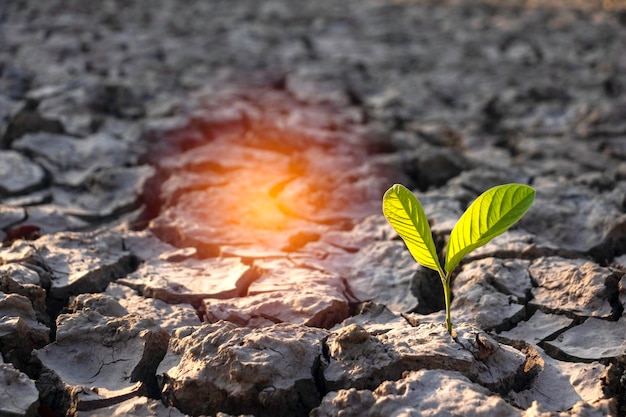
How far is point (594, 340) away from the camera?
1647mm

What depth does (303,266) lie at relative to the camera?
6.94 feet

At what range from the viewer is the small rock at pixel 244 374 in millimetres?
1384

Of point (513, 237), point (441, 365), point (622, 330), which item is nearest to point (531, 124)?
point (513, 237)

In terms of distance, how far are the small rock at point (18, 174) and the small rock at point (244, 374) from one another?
4.24 ft

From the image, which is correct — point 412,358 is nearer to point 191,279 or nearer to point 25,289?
point 191,279

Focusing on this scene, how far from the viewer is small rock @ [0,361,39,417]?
4.33 ft

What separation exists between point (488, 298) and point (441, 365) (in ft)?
1.38

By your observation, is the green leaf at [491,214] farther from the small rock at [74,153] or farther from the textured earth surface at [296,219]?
the small rock at [74,153]

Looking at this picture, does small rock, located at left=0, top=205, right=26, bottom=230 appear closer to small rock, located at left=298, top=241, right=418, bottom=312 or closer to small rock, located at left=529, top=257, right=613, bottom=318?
small rock, located at left=298, top=241, right=418, bottom=312

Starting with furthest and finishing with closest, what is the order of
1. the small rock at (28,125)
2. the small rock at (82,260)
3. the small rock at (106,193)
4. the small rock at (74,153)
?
→ the small rock at (28,125) → the small rock at (74,153) → the small rock at (106,193) → the small rock at (82,260)

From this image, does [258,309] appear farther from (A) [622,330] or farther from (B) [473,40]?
(B) [473,40]

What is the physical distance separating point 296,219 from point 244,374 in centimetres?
109

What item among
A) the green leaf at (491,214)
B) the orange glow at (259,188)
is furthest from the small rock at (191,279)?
the green leaf at (491,214)

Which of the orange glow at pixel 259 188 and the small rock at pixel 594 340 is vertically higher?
the orange glow at pixel 259 188
